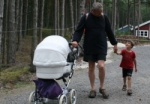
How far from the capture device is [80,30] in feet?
19.4

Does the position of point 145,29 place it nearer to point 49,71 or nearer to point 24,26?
point 24,26

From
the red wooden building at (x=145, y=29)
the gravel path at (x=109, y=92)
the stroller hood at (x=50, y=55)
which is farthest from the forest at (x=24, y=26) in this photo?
the red wooden building at (x=145, y=29)

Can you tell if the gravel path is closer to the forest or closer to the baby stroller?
the baby stroller

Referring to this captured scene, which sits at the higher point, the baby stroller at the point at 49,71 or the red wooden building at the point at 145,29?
the baby stroller at the point at 49,71

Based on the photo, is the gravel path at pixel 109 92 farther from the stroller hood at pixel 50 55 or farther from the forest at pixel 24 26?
the forest at pixel 24 26

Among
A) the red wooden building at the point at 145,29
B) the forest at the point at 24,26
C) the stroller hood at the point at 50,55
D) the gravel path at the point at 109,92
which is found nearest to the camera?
the stroller hood at the point at 50,55

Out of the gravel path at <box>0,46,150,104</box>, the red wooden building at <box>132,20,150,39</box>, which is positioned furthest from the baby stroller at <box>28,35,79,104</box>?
the red wooden building at <box>132,20,150,39</box>

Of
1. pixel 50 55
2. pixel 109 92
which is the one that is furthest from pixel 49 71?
pixel 109 92

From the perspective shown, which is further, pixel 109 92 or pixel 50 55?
pixel 109 92

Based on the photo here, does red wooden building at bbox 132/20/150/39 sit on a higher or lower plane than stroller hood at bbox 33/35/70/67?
lower

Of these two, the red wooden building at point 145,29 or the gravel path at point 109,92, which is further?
the red wooden building at point 145,29

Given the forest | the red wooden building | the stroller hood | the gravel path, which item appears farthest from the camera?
the red wooden building

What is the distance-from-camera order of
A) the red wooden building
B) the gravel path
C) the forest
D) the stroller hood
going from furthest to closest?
the red wooden building, the forest, the gravel path, the stroller hood

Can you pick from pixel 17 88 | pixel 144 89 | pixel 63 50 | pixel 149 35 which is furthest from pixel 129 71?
pixel 149 35
